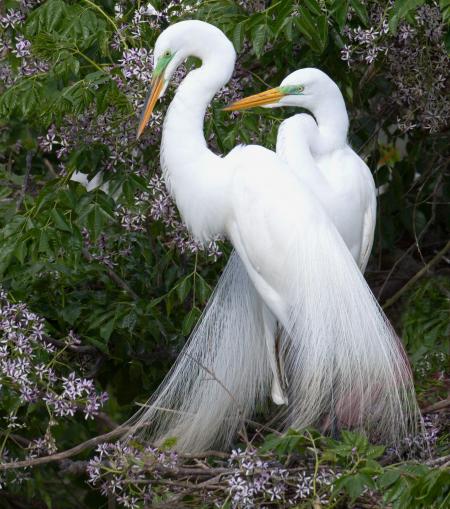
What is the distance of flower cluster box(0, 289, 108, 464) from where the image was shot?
343 cm

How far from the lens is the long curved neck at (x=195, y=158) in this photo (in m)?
3.60

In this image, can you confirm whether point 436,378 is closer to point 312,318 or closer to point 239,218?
point 312,318

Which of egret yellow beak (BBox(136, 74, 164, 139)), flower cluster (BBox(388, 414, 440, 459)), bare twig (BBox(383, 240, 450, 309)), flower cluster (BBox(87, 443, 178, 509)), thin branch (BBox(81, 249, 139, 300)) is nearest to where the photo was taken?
flower cluster (BBox(87, 443, 178, 509))

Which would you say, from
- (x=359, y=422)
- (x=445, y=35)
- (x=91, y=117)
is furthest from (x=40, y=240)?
(x=445, y=35)

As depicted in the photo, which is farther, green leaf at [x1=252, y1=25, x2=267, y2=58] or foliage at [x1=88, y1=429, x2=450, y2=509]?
green leaf at [x1=252, y1=25, x2=267, y2=58]

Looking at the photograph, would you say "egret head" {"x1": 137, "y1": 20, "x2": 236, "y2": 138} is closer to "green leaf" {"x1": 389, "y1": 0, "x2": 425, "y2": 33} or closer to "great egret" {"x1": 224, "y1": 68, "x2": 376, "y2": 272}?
"great egret" {"x1": 224, "y1": 68, "x2": 376, "y2": 272}

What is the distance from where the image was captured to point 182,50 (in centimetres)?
357

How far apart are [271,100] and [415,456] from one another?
1.11 m

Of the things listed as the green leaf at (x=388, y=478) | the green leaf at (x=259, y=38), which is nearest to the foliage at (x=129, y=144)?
the green leaf at (x=259, y=38)

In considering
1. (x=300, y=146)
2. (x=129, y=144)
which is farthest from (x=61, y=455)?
(x=300, y=146)

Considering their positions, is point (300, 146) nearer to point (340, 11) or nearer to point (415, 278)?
point (340, 11)

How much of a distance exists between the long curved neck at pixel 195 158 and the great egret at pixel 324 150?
13 centimetres

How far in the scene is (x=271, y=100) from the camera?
3740mm

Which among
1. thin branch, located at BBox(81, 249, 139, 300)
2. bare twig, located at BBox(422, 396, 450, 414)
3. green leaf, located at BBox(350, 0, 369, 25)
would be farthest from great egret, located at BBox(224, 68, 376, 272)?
thin branch, located at BBox(81, 249, 139, 300)
